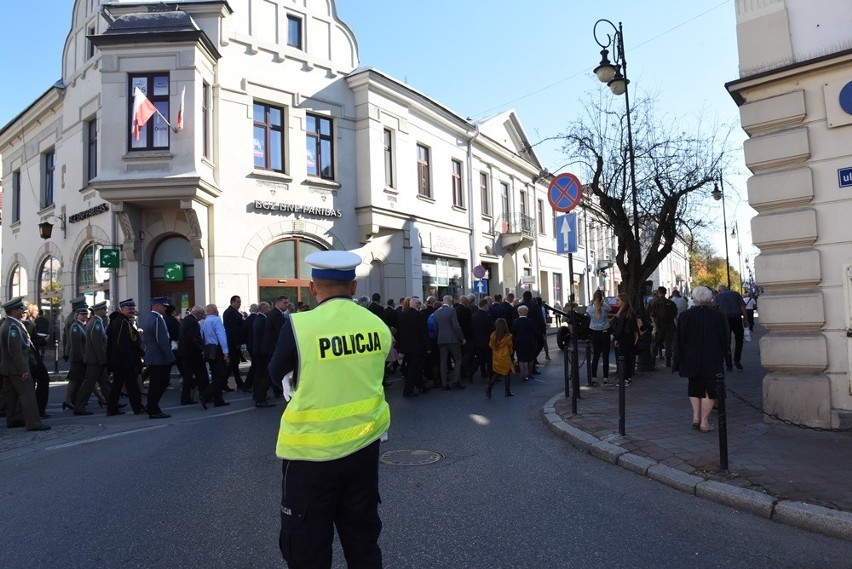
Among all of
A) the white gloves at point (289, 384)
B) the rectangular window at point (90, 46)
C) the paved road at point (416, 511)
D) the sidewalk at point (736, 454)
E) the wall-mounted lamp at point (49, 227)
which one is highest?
the rectangular window at point (90, 46)

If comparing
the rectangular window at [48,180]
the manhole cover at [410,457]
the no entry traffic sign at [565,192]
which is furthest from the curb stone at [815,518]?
the rectangular window at [48,180]

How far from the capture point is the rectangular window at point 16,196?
25.4 metres

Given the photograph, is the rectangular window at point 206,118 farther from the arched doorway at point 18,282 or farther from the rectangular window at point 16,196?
the rectangular window at point 16,196

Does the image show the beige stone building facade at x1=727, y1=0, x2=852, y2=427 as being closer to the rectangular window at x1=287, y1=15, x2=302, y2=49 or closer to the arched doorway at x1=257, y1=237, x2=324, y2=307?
the arched doorway at x1=257, y1=237, x2=324, y2=307

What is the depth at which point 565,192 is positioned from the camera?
28.0 feet

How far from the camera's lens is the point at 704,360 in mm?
6734

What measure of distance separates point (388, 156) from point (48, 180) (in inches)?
523

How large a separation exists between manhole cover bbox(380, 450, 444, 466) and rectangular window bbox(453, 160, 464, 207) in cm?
2166

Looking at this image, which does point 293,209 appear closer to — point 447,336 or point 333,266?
point 447,336

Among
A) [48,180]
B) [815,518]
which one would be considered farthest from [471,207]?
[815,518]

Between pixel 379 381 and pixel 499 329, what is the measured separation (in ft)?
24.7

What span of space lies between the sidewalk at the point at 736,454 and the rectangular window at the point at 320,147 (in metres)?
13.8

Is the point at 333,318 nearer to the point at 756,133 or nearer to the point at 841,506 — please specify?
the point at 841,506

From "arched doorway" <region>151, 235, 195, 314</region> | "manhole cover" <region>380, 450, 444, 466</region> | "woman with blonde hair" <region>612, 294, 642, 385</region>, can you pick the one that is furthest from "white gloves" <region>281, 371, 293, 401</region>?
"arched doorway" <region>151, 235, 195, 314</region>
